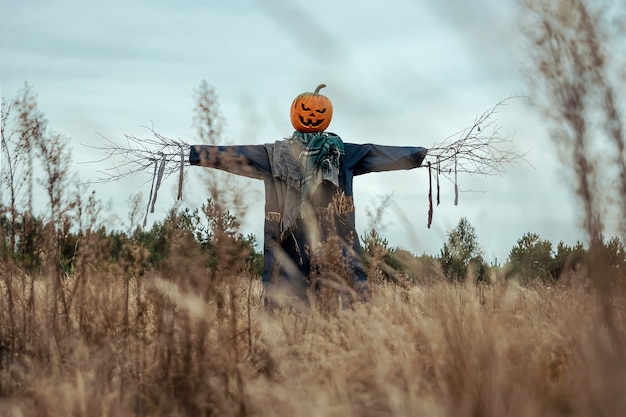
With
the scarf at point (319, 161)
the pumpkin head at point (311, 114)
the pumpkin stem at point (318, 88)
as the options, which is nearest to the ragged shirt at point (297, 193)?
the scarf at point (319, 161)

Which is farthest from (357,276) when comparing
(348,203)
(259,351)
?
(259,351)

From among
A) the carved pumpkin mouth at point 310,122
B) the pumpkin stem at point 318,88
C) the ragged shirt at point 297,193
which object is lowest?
the ragged shirt at point 297,193

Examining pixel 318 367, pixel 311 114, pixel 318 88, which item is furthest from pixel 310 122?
pixel 318 367

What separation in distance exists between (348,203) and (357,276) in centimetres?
84

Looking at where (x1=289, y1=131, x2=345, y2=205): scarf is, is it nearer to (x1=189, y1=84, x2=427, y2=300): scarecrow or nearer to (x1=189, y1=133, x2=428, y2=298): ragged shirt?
(x1=189, y1=84, x2=427, y2=300): scarecrow

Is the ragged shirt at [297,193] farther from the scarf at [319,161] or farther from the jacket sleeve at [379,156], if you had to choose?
the scarf at [319,161]

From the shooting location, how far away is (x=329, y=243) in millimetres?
5508

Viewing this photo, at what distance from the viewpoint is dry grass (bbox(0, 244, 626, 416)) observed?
312 cm

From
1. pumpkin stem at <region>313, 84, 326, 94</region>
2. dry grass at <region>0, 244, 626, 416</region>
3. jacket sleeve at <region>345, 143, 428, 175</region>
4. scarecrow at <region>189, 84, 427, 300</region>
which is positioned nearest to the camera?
dry grass at <region>0, 244, 626, 416</region>

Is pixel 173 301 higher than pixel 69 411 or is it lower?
higher

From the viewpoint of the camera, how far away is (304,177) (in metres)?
7.45

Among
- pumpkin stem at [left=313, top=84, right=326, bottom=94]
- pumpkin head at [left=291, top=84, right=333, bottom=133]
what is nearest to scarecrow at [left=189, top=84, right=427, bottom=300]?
pumpkin head at [left=291, top=84, right=333, bottom=133]

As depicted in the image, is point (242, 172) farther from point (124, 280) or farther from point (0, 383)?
point (0, 383)

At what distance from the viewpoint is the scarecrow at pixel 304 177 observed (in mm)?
7406
